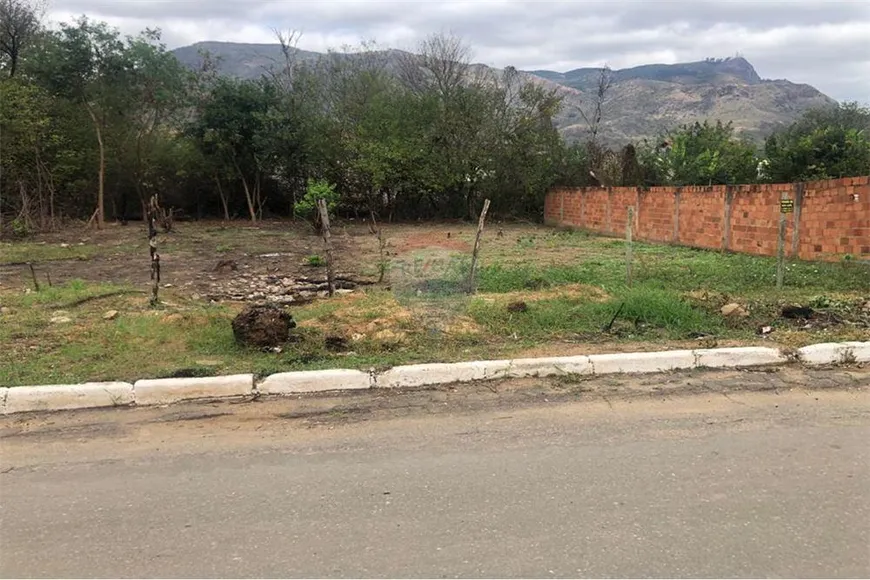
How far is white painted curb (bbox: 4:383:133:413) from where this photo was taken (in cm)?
457

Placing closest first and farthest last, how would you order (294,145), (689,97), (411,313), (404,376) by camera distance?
(404,376) → (411,313) → (294,145) → (689,97)

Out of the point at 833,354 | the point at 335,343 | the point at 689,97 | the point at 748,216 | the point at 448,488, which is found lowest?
the point at 448,488

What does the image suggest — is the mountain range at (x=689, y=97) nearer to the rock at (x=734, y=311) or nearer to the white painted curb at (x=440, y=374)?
the rock at (x=734, y=311)

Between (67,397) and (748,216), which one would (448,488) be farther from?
(748,216)

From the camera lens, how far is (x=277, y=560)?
8.74ft

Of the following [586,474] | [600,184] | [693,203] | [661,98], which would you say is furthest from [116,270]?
[661,98]

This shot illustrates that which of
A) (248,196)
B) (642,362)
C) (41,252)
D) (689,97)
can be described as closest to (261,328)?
(642,362)

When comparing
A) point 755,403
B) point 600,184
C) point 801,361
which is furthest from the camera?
point 600,184

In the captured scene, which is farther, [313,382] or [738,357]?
[738,357]

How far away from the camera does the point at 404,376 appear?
5.05 meters

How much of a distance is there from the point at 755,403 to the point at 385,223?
72.0 feet

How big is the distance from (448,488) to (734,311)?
195 inches

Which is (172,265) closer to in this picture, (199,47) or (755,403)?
(755,403)

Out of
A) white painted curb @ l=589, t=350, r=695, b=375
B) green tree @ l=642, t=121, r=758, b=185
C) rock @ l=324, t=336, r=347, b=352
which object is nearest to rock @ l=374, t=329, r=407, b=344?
rock @ l=324, t=336, r=347, b=352
